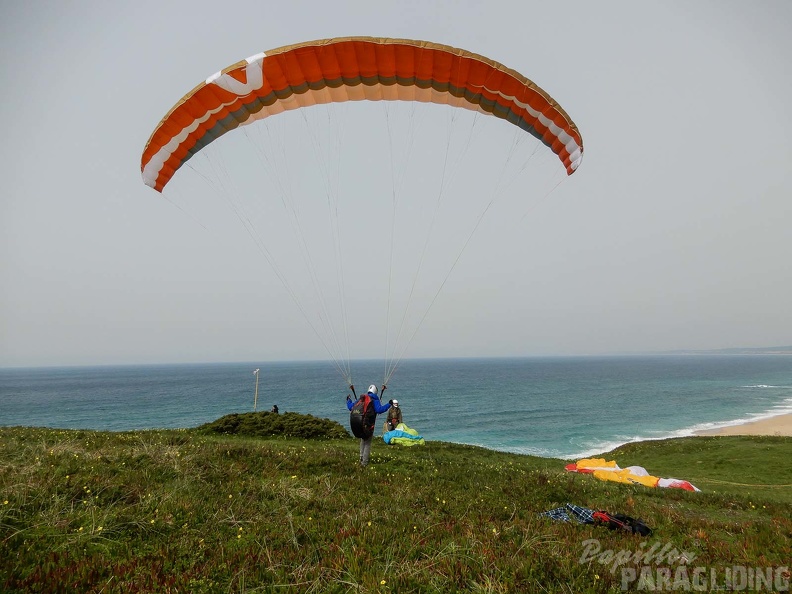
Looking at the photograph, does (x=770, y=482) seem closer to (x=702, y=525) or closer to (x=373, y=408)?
(x=702, y=525)

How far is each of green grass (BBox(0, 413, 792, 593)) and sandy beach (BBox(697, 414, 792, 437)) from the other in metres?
42.0

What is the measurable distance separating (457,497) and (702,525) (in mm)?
4421

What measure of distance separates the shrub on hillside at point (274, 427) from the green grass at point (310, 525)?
6.98 metres

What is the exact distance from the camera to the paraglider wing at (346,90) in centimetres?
962

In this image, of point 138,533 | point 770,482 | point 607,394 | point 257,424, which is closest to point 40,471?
point 138,533

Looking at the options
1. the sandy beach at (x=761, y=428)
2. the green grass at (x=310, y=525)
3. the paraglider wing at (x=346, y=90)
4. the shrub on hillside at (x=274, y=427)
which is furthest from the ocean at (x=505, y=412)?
the paraglider wing at (x=346, y=90)

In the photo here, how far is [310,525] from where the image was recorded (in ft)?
18.5

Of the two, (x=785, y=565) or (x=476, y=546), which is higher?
(x=476, y=546)

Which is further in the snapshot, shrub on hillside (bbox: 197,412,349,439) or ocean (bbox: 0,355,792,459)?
ocean (bbox: 0,355,792,459)

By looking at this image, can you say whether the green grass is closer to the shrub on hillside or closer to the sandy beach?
the shrub on hillside

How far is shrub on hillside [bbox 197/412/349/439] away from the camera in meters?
17.7

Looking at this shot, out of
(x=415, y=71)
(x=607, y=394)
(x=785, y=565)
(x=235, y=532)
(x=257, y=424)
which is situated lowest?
(x=607, y=394)

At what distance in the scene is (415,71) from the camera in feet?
33.4

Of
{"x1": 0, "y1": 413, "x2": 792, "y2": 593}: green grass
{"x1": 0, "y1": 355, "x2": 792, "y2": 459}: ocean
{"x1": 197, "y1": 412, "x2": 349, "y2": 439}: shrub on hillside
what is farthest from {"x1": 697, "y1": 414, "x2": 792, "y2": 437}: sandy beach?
{"x1": 197, "y1": 412, "x2": 349, "y2": 439}: shrub on hillside
